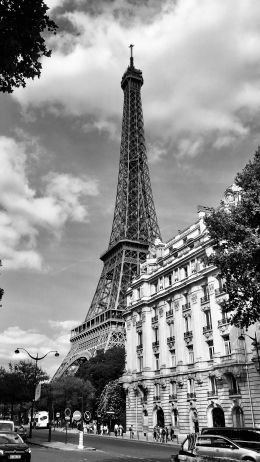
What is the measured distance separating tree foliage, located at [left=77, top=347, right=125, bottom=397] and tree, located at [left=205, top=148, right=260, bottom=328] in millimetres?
64950

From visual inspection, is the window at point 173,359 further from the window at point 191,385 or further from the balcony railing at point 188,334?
the window at point 191,385

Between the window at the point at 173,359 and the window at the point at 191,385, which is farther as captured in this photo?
the window at the point at 173,359

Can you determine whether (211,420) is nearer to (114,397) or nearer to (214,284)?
(214,284)

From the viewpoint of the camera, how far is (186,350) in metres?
54.1

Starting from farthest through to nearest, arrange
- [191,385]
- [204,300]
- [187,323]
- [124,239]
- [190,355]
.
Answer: [124,239] < [187,323] < [190,355] < [191,385] < [204,300]

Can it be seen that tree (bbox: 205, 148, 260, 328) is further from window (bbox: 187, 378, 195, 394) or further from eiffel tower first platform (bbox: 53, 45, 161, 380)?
eiffel tower first platform (bbox: 53, 45, 161, 380)

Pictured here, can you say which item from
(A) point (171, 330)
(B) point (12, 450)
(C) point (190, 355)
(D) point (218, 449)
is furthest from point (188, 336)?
(B) point (12, 450)

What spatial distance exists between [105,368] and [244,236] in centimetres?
6923

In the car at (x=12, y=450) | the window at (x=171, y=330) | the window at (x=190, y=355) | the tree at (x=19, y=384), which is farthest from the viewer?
the tree at (x=19, y=384)

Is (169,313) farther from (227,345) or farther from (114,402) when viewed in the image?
(114,402)

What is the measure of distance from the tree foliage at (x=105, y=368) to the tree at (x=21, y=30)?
273 feet

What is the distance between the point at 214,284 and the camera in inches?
1955

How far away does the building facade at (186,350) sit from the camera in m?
44.6

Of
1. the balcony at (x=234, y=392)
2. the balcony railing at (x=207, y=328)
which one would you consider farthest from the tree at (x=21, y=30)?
the balcony railing at (x=207, y=328)
